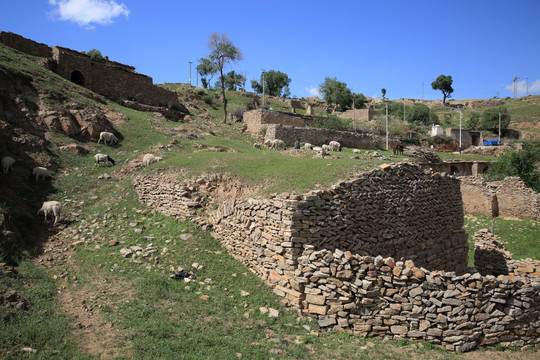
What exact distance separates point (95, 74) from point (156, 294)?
25128 millimetres

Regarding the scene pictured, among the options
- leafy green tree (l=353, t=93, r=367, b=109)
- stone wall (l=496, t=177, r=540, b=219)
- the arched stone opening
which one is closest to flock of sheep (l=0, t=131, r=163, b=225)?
the arched stone opening

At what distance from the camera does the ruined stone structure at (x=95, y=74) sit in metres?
24.8

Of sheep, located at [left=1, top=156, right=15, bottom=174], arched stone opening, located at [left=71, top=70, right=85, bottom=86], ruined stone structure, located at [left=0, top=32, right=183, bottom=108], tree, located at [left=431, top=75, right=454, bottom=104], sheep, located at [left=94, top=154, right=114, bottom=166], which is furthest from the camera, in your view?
tree, located at [left=431, top=75, right=454, bottom=104]

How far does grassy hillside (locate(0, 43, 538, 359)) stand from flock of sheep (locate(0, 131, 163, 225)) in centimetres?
52

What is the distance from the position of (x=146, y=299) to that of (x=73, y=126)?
1388cm

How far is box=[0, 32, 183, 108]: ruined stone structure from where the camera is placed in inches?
977

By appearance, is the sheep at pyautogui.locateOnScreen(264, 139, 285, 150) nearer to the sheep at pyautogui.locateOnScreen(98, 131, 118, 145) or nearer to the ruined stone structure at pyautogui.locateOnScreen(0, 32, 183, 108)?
the sheep at pyautogui.locateOnScreen(98, 131, 118, 145)

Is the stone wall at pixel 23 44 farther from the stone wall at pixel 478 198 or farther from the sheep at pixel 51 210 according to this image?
the stone wall at pixel 478 198

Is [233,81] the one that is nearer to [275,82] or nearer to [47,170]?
[275,82]

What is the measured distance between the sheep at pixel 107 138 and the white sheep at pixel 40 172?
192 inches

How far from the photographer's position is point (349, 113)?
62.0 meters

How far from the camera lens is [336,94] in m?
71.1

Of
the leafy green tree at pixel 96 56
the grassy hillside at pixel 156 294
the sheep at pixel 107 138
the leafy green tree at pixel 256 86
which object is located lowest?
the grassy hillside at pixel 156 294

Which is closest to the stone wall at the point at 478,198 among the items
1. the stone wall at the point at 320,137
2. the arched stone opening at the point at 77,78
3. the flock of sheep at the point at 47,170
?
the stone wall at the point at 320,137
